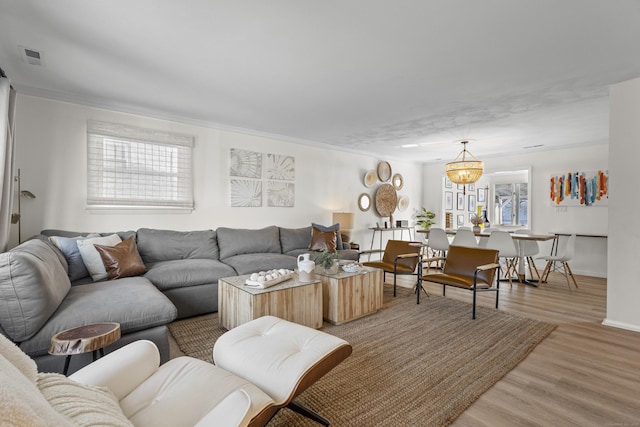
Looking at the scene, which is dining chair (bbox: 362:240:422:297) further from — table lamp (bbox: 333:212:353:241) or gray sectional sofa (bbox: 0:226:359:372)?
table lamp (bbox: 333:212:353:241)

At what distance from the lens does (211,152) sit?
4.75 metres

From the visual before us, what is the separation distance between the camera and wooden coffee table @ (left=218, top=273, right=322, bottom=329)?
264cm

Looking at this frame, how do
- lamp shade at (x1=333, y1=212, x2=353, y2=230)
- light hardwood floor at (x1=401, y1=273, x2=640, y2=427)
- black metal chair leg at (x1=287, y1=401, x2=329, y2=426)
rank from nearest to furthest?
1. black metal chair leg at (x1=287, y1=401, x2=329, y2=426)
2. light hardwood floor at (x1=401, y1=273, x2=640, y2=427)
3. lamp shade at (x1=333, y1=212, x2=353, y2=230)

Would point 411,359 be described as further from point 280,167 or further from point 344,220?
point 280,167

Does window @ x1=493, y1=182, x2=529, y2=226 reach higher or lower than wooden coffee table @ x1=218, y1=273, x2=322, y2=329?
higher

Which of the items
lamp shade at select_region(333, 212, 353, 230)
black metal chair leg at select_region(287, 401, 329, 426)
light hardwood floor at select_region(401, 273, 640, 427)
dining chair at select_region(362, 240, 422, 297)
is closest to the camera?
black metal chair leg at select_region(287, 401, 329, 426)

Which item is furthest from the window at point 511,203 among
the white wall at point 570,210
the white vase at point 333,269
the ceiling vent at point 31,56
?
the ceiling vent at point 31,56

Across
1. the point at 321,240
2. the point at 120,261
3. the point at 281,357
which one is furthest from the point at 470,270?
the point at 120,261

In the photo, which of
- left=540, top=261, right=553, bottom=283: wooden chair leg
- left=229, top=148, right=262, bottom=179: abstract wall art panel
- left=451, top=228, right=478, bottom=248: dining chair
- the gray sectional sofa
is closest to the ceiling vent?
the gray sectional sofa

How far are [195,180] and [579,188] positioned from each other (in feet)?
21.7

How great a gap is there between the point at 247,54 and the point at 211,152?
7.71ft

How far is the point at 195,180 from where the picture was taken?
181 inches

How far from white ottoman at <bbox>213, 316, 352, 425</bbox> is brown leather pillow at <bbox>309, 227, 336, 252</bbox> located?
9.93 ft

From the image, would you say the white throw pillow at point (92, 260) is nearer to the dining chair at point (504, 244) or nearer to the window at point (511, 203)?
the dining chair at point (504, 244)
